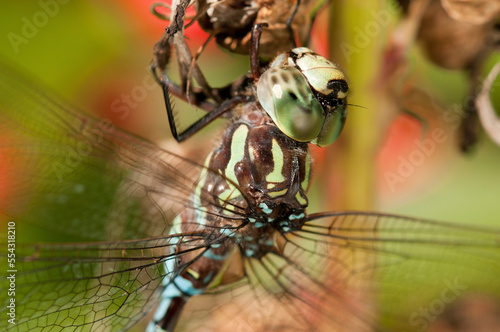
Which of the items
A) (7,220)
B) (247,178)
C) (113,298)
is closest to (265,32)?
(247,178)

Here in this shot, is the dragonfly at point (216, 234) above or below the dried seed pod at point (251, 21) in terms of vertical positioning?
below

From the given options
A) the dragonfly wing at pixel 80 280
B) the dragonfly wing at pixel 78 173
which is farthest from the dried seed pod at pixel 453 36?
the dragonfly wing at pixel 80 280

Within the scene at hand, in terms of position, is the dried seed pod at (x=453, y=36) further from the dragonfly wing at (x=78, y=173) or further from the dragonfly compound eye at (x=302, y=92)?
the dragonfly wing at (x=78, y=173)

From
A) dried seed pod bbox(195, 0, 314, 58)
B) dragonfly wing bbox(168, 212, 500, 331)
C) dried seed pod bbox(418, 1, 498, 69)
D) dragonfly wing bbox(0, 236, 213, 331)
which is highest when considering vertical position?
dried seed pod bbox(195, 0, 314, 58)

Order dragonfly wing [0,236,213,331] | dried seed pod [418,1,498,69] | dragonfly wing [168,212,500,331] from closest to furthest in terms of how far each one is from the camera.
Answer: dragonfly wing [0,236,213,331]
dried seed pod [418,1,498,69]
dragonfly wing [168,212,500,331]

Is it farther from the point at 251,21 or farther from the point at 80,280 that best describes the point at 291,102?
the point at 80,280

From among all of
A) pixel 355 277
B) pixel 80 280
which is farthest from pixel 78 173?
pixel 355 277

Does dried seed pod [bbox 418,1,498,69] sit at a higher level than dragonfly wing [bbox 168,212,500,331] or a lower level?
higher

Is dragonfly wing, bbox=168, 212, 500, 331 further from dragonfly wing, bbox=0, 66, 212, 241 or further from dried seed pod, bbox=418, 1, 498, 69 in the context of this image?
dried seed pod, bbox=418, 1, 498, 69

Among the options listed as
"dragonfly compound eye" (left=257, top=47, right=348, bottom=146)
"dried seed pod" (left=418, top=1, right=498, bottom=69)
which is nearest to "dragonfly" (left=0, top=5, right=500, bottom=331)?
"dragonfly compound eye" (left=257, top=47, right=348, bottom=146)

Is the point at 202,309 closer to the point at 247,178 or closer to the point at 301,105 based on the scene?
the point at 247,178
